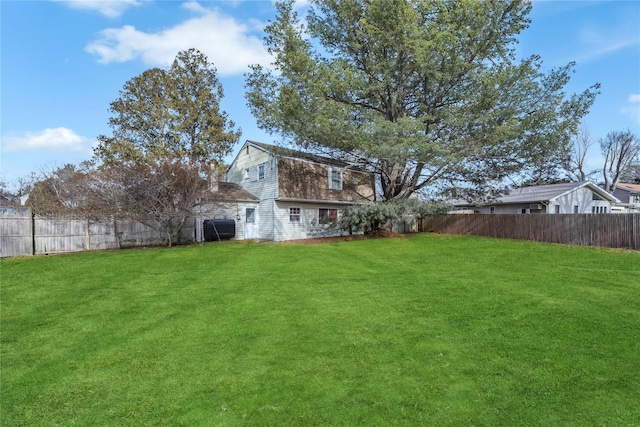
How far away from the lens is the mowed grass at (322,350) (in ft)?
9.47

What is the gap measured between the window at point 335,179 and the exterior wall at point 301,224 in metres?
1.26

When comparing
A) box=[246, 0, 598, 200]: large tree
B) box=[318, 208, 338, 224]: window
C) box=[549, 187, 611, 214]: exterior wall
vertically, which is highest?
box=[246, 0, 598, 200]: large tree

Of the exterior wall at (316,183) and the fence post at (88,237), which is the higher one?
the exterior wall at (316,183)

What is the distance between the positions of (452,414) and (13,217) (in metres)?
16.8

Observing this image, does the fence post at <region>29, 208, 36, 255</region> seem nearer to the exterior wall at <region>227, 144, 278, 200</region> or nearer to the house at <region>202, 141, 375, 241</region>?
the house at <region>202, 141, 375, 241</region>

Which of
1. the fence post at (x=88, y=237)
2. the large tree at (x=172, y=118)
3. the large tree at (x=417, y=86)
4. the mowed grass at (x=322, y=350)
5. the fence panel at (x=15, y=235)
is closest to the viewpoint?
the mowed grass at (x=322, y=350)

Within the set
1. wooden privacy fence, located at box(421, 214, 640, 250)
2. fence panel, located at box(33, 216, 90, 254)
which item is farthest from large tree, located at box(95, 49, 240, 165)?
wooden privacy fence, located at box(421, 214, 640, 250)

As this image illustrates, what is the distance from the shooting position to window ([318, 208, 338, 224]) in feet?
62.4

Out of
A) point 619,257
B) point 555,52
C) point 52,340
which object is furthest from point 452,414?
point 555,52

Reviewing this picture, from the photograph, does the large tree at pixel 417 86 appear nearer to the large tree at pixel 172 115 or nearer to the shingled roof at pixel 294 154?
the shingled roof at pixel 294 154

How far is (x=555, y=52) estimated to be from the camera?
15086 millimetres

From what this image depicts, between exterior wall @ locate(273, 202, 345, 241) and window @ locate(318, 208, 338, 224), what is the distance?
0.76 feet

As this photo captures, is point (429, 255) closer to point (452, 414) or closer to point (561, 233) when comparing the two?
point (561, 233)

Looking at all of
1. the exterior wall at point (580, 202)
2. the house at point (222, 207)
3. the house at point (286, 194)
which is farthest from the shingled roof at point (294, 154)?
the exterior wall at point (580, 202)
